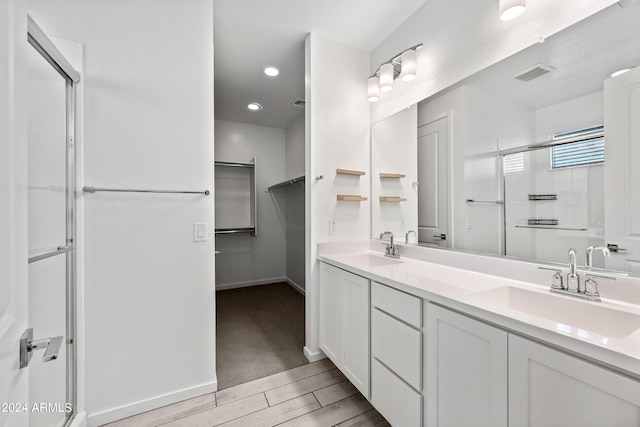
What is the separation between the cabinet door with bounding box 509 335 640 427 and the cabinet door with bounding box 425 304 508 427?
0.14 feet

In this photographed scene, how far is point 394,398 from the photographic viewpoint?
1.30m

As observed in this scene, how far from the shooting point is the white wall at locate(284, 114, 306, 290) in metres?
3.85

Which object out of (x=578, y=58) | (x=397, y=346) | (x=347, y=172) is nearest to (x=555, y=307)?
(x=397, y=346)

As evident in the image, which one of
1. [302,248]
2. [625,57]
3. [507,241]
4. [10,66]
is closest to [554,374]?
[507,241]

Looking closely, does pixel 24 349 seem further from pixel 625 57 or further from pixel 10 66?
pixel 625 57

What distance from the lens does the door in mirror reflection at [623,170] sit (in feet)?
3.13

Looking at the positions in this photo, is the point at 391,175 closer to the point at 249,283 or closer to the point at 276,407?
the point at 276,407

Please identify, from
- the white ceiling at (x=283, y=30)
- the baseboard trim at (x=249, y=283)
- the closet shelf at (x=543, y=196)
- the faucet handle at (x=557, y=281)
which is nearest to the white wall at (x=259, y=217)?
the baseboard trim at (x=249, y=283)

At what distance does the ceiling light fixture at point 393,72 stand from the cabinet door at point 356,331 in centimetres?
148

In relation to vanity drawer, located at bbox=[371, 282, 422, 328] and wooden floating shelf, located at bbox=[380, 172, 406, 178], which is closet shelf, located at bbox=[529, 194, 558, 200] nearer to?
vanity drawer, located at bbox=[371, 282, 422, 328]

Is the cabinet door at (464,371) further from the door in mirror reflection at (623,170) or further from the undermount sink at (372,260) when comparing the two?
the undermount sink at (372,260)

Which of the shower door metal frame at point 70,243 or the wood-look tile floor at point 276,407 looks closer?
the shower door metal frame at point 70,243

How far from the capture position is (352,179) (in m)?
2.29

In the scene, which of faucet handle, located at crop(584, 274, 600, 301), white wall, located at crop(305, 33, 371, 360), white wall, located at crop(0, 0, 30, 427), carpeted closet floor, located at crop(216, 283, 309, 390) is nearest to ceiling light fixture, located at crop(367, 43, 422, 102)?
white wall, located at crop(305, 33, 371, 360)
